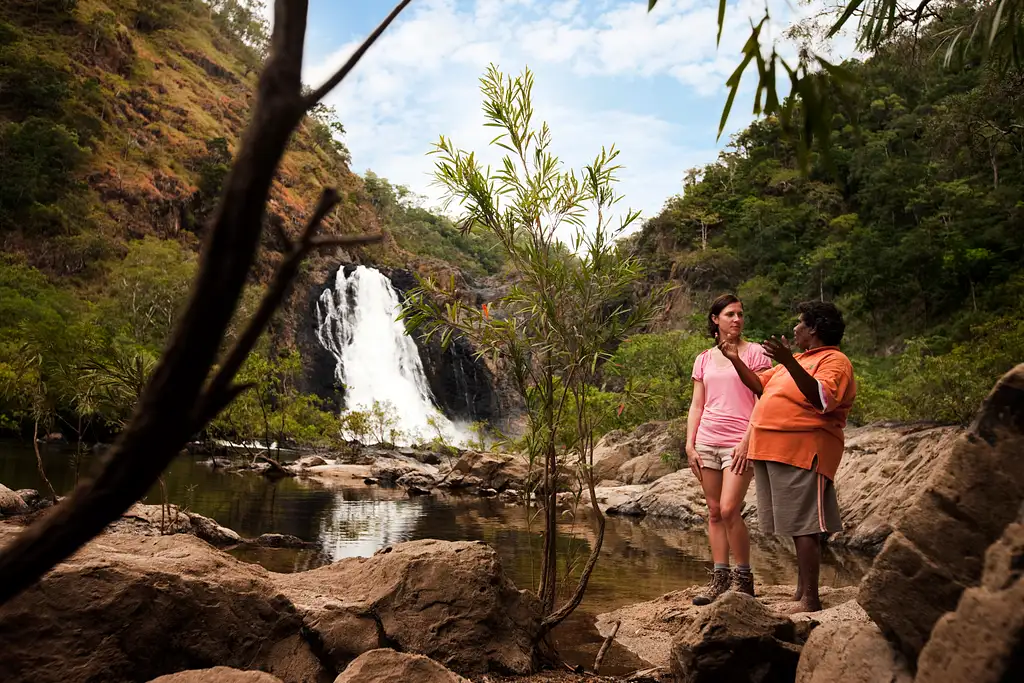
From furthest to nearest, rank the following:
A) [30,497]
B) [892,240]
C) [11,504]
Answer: [892,240]
[30,497]
[11,504]

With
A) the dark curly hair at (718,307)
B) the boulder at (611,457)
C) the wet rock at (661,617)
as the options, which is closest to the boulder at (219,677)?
the wet rock at (661,617)

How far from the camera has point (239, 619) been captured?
12.1ft

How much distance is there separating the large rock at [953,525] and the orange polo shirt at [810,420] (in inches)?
61.8

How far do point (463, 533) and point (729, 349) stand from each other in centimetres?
673

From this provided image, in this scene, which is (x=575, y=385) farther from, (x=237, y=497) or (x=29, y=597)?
(x=237, y=497)

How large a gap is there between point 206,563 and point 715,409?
3064 millimetres

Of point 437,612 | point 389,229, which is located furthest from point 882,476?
point 389,229

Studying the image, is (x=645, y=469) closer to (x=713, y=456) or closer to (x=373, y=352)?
(x=713, y=456)

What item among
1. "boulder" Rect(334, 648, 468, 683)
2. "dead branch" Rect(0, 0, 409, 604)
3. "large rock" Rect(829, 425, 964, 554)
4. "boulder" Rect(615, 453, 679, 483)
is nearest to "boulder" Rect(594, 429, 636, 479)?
"boulder" Rect(615, 453, 679, 483)

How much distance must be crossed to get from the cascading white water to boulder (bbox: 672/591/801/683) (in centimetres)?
3686

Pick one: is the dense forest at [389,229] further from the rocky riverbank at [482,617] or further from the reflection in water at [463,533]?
the rocky riverbank at [482,617]

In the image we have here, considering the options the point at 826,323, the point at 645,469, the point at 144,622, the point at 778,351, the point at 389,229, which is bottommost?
the point at 645,469

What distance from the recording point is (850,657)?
2.79 metres

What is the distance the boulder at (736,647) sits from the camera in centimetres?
331
